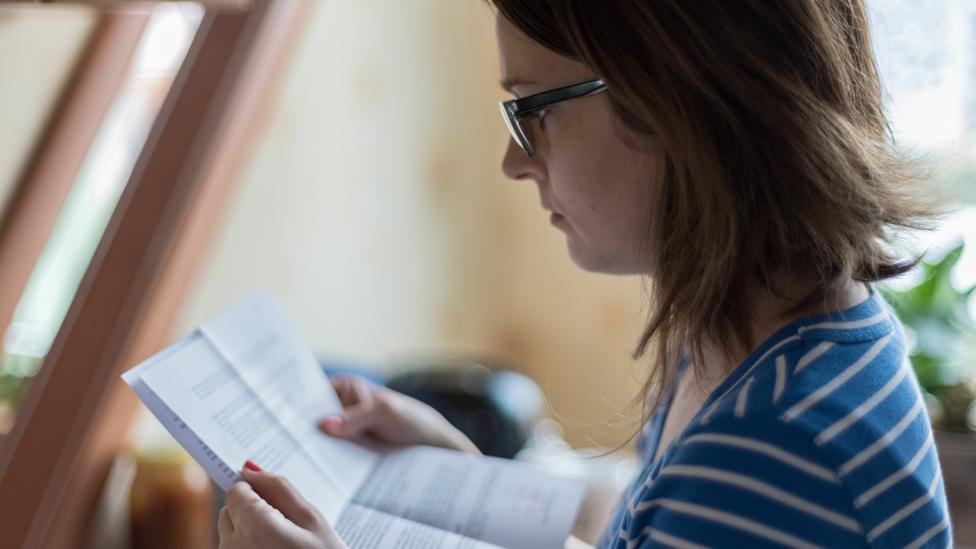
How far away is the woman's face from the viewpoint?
699 mm

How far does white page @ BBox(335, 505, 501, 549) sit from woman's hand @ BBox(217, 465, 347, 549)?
0.33 feet

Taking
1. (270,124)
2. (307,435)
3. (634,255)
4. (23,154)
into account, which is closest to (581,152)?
(634,255)

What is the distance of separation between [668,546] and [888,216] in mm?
301

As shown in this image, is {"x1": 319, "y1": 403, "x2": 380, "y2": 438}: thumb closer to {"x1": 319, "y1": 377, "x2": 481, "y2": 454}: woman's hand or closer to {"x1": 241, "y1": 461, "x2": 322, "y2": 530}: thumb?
{"x1": 319, "y1": 377, "x2": 481, "y2": 454}: woman's hand

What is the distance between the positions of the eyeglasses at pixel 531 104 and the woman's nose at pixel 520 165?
0.01m

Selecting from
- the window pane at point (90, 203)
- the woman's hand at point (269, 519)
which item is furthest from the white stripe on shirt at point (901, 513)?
the window pane at point (90, 203)

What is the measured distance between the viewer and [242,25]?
3.37 ft

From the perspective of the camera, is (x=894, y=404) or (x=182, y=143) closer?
(x=894, y=404)

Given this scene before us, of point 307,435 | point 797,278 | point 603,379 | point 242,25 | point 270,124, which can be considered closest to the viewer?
point 797,278

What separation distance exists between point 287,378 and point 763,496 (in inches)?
20.1

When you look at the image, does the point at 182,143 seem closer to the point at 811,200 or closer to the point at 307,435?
the point at 307,435

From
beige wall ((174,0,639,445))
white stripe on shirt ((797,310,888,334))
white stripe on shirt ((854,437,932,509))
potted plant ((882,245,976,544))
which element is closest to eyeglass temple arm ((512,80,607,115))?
white stripe on shirt ((797,310,888,334))

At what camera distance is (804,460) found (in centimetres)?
56

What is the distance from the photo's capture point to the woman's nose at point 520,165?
30.9 inches
